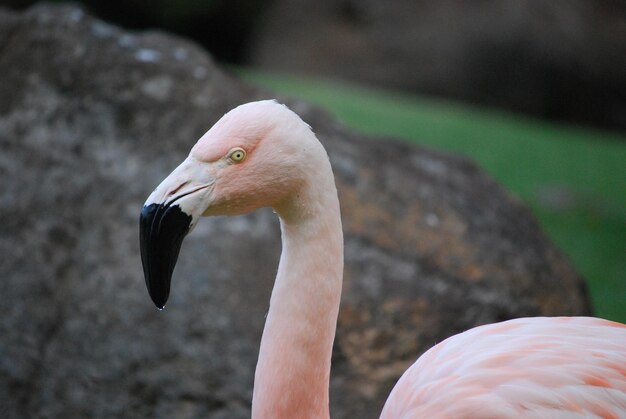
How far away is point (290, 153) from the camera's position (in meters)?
1.66

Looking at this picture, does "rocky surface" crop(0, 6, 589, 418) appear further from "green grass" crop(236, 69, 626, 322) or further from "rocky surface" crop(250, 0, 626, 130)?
"rocky surface" crop(250, 0, 626, 130)

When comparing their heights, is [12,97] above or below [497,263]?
above

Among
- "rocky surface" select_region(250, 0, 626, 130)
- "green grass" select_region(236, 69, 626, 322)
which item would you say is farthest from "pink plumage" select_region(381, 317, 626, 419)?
"rocky surface" select_region(250, 0, 626, 130)

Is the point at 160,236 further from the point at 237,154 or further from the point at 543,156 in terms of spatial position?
the point at 543,156

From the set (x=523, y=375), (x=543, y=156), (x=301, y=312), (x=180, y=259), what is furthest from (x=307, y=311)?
(x=543, y=156)

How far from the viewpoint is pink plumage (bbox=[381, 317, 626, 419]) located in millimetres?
1670

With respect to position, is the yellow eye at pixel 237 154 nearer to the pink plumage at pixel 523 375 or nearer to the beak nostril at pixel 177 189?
the beak nostril at pixel 177 189

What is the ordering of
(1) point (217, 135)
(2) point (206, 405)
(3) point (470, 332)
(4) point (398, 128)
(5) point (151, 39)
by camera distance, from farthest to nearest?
(4) point (398, 128) < (5) point (151, 39) < (2) point (206, 405) < (3) point (470, 332) < (1) point (217, 135)

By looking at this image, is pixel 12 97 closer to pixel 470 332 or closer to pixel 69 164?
pixel 69 164

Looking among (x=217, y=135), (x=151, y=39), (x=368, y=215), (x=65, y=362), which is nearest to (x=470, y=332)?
(x=217, y=135)

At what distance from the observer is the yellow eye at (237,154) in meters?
1.61

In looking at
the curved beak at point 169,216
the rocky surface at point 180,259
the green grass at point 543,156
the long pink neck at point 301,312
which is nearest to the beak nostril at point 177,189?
the curved beak at point 169,216

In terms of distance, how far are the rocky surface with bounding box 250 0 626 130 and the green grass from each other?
0.30 metres

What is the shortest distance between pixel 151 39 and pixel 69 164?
67 centimetres
